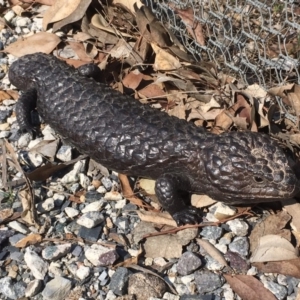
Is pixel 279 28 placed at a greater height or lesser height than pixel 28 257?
greater

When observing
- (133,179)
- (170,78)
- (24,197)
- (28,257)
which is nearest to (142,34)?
(170,78)

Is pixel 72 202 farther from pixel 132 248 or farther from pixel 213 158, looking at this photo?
pixel 213 158

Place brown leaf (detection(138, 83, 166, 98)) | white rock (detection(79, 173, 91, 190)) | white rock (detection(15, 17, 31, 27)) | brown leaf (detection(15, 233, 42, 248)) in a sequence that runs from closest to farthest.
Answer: brown leaf (detection(15, 233, 42, 248)) < white rock (detection(79, 173, 91, 190)) < brown leaf (detection(138, 83, 166, 98)) < white rock (detection(15, 17, 31, 27))

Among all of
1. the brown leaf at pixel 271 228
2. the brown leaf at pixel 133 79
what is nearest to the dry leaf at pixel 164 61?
the brown leaf at pixel 133 79

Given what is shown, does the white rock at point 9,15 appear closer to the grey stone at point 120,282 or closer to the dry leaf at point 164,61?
the dry leaf at point 164,61

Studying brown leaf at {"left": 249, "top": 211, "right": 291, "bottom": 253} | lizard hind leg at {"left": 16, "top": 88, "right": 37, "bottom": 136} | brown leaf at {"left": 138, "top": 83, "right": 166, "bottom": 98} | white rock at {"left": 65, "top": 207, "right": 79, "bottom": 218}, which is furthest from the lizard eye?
lizard hind leg at {"left": 16, "top": 88, "right": 37, "bottom": 136}

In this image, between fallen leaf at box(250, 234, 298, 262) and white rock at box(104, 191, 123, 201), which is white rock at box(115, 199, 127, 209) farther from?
fallen leaf at box(250, 234, 298, 262)
